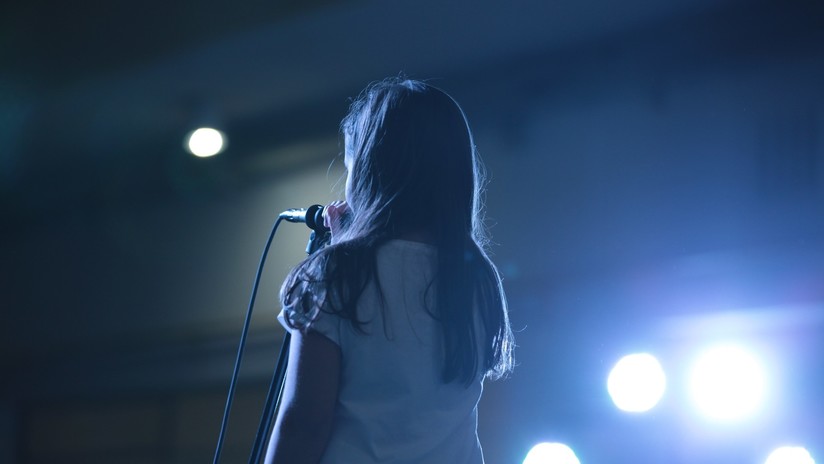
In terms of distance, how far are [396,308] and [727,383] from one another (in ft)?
3.29

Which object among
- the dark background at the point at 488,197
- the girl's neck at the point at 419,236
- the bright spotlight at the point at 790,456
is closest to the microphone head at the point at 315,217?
the girl's neck at the point at 419,236

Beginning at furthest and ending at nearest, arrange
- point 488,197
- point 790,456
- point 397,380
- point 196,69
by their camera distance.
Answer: point 196,69 < point 488,197 < point 790,456 < point 397,380

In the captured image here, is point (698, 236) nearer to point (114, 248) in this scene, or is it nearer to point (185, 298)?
point (185, 298)

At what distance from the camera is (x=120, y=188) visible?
2.98 meters

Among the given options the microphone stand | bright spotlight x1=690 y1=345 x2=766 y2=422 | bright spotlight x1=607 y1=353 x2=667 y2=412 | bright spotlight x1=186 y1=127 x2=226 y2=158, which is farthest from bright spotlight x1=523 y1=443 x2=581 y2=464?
bright spotlight x1=186 y1=127 x2=226 y2=158

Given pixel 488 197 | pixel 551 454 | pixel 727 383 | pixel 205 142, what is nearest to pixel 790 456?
pixel 727 383

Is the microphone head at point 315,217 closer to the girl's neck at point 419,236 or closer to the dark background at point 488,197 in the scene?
the girl's neck at point 419,236

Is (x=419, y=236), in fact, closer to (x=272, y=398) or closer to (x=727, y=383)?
(x=272, y=398)

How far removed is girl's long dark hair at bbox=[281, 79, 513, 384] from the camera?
0.72 metres

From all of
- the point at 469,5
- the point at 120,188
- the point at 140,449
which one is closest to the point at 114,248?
the point at 120,188

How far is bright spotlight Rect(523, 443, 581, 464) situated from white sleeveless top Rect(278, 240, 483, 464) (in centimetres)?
90

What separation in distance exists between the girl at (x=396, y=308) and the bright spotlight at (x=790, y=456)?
83cm

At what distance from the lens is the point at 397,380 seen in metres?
0.73

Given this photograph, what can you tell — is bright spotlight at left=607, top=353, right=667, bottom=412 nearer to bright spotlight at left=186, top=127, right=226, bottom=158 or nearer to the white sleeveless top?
the white sleeveless top
